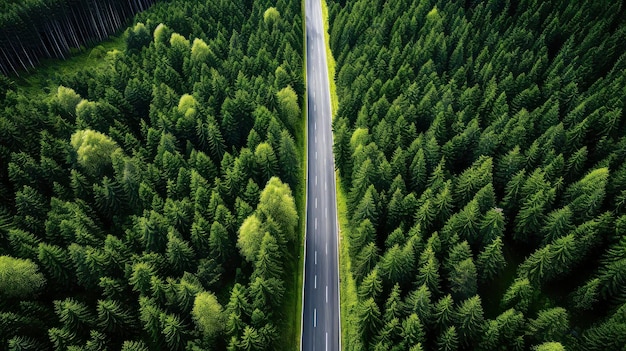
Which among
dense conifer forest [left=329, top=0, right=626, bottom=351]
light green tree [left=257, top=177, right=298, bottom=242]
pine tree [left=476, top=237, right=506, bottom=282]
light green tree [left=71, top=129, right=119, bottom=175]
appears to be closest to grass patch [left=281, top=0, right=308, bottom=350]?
light green tree [left=257, top=177, right=298, bottom=242]

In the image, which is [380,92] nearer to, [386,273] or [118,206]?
[386,273]

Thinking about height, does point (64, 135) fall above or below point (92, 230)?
above

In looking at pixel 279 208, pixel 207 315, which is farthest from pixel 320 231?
pixel 207 315

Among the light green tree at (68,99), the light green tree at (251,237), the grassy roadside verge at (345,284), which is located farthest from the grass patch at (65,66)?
the grassy roadside verge at (345,284)

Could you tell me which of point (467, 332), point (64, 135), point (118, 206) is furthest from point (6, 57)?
point (467, 332)

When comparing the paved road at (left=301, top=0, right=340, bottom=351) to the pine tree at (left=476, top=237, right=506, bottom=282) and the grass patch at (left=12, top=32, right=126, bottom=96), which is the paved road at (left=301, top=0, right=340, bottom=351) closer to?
the pine tree at (left=476, top=237, right=506, bottom=282)

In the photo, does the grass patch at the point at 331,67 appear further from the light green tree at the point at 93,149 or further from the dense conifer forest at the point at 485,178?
the light green tree at the point at 93,149

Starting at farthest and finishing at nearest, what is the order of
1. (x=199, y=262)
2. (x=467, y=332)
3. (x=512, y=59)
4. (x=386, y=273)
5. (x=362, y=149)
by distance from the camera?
(x=512, y=59), (x=362, y=149), (x=199, y=262), (x=386, y=273), (x=467, y=332)
